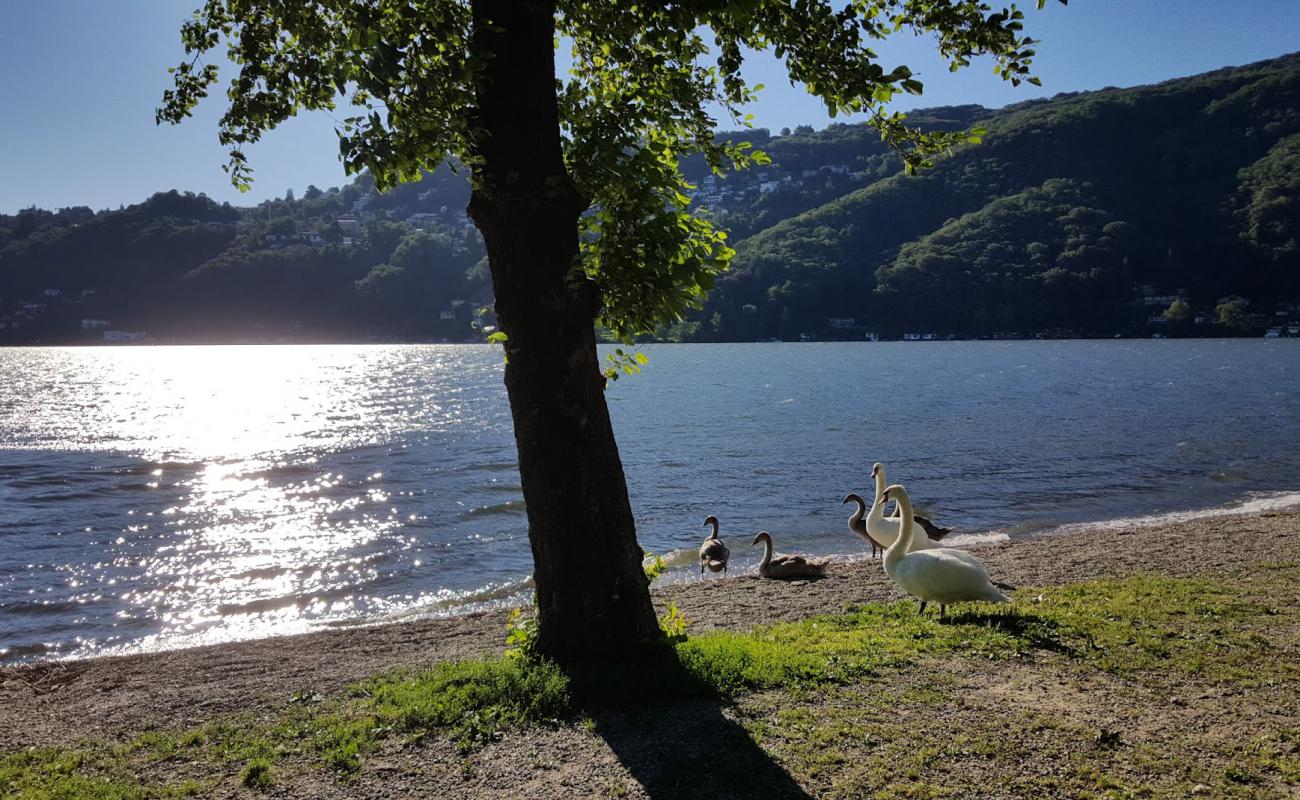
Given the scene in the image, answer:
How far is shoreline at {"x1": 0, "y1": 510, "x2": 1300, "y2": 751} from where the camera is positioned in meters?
9.17

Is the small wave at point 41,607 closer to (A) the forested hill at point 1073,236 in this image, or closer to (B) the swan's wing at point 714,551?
(B) the swan's wing at point 714,551

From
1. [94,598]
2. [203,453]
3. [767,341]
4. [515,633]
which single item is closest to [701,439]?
[203,453]

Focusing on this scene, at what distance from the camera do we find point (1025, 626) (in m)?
8.55

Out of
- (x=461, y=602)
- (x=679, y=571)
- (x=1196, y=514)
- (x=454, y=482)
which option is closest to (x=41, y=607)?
(x=461, y=602)

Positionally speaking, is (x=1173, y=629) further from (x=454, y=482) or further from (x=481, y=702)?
(x=454, y=482)

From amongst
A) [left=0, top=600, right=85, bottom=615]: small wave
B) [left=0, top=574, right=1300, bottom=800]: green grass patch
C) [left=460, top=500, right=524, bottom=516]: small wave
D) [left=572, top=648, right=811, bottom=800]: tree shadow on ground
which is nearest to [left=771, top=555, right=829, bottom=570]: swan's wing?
[left=0, top=574, right=1300, bottom=800]: green grass patch

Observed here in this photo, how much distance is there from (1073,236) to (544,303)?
166 m

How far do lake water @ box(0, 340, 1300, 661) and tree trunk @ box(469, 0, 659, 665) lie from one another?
10426 mm

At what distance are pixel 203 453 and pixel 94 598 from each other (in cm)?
2797

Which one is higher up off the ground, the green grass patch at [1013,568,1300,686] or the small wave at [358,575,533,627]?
the green grass patch at [1013,568,1300,686]

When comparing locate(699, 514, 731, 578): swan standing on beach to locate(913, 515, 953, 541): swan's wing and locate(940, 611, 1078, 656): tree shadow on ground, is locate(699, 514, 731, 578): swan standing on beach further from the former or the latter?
locate(940, 611, 1078, 656): tree shadow on ground

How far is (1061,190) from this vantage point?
554 feet

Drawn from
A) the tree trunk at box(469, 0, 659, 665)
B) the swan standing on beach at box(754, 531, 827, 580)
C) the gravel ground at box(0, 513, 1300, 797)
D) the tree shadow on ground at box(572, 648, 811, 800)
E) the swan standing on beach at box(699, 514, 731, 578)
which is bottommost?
the swan standing on beach at box(699, 514, 731, 578)

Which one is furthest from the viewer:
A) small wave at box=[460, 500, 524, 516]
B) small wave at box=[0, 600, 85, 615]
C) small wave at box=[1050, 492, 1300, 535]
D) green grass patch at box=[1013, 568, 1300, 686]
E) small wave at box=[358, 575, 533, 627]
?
small wave at box=[460, 500, 524, 516]
